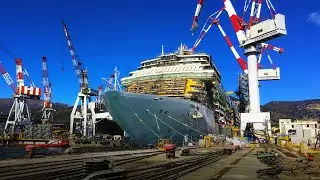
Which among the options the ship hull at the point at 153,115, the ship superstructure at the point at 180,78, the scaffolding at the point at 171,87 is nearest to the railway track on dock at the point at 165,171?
the ship hull at the point at 153,115

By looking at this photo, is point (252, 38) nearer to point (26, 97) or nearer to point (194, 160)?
point (194, 160)

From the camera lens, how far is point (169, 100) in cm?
5497

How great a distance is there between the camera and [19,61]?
14425 centimetres

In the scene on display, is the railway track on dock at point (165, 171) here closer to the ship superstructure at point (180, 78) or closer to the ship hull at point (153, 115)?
the ship hull at point (153, 115)

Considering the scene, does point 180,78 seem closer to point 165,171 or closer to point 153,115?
point 153,115

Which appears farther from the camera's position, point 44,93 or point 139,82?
point 44,93

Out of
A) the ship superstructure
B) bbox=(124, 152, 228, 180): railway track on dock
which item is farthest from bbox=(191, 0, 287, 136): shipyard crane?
bbox=(124, 152, 228, 180): railway track on dock

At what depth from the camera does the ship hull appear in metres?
53.7

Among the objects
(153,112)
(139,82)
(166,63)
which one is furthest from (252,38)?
(153,112)

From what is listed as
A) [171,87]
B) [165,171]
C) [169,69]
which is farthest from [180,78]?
[165,171]

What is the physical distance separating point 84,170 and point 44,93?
5913 inches

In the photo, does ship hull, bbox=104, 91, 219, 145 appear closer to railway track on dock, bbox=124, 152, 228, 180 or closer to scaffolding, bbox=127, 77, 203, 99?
scaffolding, bbox=127, 77, 203, 99

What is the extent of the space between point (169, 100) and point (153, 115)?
3.35 meters

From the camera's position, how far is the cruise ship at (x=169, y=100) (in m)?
54.2
